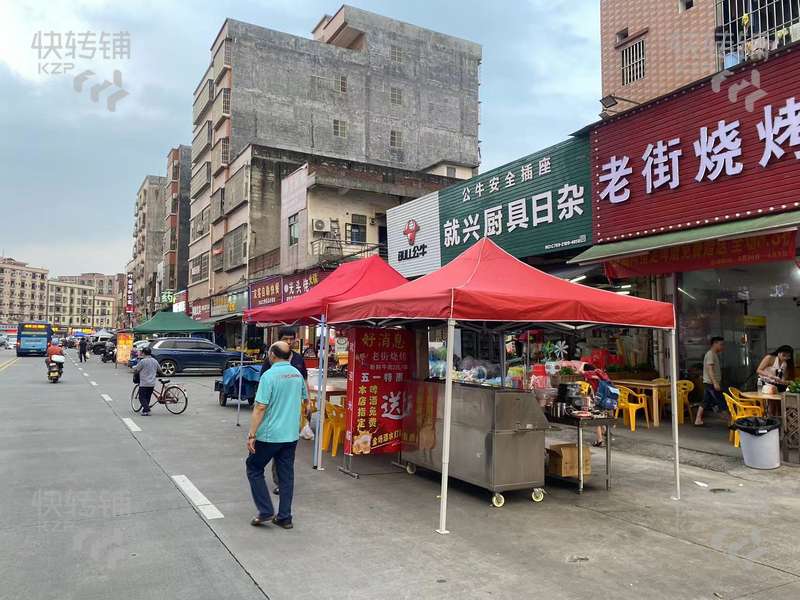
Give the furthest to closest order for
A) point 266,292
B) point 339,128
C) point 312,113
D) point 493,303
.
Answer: point 339,128
point 312,113
point 266,292
point 493,303

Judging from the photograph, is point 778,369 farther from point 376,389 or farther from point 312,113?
point 312,113

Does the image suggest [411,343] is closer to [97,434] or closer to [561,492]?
[561,492]

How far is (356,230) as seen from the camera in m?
30.6

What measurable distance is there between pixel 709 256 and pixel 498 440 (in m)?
6.55

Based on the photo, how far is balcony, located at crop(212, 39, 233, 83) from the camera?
1564 inches

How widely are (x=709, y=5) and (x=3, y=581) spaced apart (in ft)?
59.5

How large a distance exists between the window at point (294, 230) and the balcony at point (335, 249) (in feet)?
6.10

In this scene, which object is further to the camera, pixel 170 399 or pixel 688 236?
pixel 170 399

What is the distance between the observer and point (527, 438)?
22.2 ft

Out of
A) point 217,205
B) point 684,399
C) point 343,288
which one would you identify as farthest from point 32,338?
point 684,399

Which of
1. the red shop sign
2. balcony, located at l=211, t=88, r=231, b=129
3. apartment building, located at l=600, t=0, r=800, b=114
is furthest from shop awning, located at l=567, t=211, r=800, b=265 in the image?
balcony, located at l=211, t=88, r=231, b=129

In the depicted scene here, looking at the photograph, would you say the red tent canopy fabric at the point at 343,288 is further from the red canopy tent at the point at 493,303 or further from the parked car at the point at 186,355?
the parked car at the point at 186,355

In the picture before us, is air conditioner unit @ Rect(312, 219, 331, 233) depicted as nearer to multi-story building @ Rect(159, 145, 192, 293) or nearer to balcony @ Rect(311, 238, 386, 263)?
balcony @ Rect(311, 238, 386, 263)

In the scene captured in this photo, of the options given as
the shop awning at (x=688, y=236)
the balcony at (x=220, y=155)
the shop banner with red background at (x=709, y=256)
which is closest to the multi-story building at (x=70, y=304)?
the balcony at (x=220, y=155)
